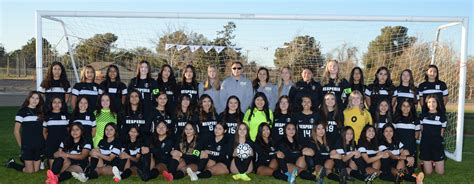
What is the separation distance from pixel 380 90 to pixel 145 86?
3275 mm

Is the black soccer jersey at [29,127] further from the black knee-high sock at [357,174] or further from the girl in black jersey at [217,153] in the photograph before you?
the black knee-high sock at [357,174]

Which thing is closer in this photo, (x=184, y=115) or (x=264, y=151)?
(x=264, y=151)

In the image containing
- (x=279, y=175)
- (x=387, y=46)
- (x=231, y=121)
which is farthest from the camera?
(x=387, y=46)

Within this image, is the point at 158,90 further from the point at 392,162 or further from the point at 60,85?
the point at 392,162

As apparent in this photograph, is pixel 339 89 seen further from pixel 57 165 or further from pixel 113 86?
pixel 57 165

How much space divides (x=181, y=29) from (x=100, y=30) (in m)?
1.54

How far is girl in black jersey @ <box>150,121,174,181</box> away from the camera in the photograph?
209 inches

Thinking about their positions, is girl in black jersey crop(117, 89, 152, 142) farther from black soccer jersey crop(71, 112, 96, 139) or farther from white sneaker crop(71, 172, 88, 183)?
white sneaker crop(71, 172, 88, 183)

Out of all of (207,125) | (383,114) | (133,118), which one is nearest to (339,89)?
(383,114)

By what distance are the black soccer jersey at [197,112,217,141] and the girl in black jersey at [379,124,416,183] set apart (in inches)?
84.5

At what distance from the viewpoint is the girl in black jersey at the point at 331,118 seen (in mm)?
5488

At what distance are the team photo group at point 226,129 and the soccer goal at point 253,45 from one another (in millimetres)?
1065

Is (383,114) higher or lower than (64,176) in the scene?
higher

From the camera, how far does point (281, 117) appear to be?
220 inches
